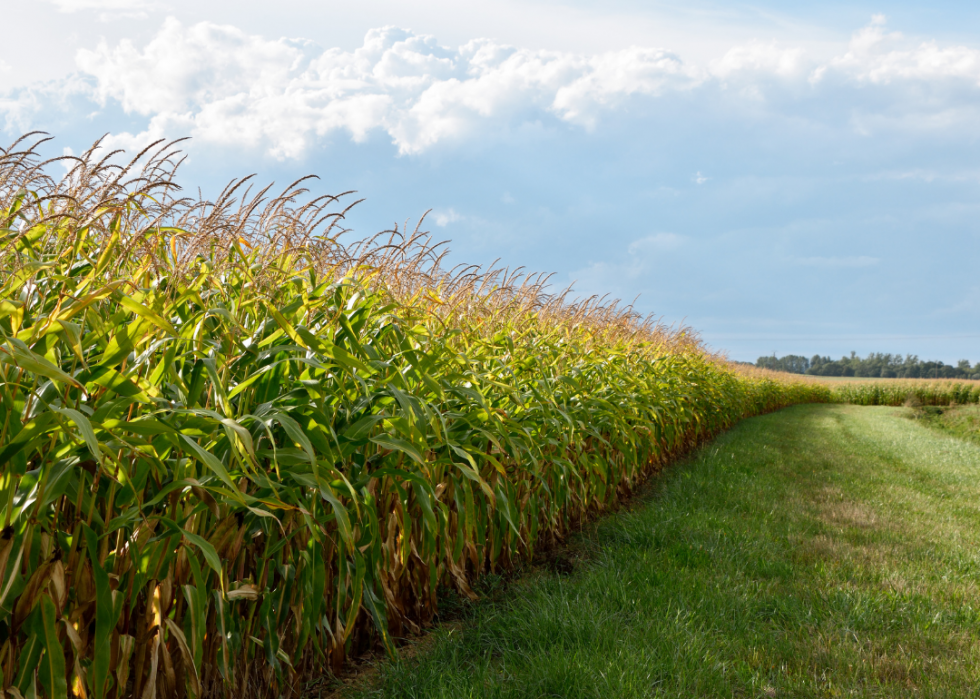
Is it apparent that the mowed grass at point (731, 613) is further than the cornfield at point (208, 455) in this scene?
Yes

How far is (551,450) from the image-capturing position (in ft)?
11.8

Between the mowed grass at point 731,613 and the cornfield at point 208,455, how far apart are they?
366mm

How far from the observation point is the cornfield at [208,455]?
4.83 feet

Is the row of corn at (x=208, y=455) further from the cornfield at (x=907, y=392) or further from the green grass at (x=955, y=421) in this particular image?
the cornfield at (x=907, y=392)

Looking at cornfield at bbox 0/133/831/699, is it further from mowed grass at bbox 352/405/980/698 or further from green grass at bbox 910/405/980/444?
green grass at bbox 910/405/980/444

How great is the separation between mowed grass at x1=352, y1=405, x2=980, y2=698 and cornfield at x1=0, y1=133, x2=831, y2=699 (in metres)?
0.37

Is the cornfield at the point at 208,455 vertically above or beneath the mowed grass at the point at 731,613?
above

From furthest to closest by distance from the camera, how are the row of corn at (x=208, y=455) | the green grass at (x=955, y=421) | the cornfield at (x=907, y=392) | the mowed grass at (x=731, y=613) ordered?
the cornfield at (x=907, y=392) < the green grass at (x=955, y=421) < the mowed grass at (x=731, y=613) < the row of corn at (x=208, y=455)

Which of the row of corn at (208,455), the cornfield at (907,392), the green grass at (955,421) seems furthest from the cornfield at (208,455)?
the cornfield at (907,392)

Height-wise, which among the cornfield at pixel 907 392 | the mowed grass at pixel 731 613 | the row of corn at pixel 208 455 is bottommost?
the mowed grass at pixel 731 613

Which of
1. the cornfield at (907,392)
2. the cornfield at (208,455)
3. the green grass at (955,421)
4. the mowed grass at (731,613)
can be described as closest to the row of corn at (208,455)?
the cornfield at (208,455)

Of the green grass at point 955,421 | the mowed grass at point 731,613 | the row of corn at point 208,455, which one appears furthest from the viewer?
the green grass at point 955,421

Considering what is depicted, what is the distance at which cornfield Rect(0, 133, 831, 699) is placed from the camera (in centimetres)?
147

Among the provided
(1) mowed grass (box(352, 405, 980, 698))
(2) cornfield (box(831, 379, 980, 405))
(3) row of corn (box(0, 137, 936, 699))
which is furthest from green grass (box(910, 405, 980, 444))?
(3) row of corn (box(0, 137, 936, 699))
